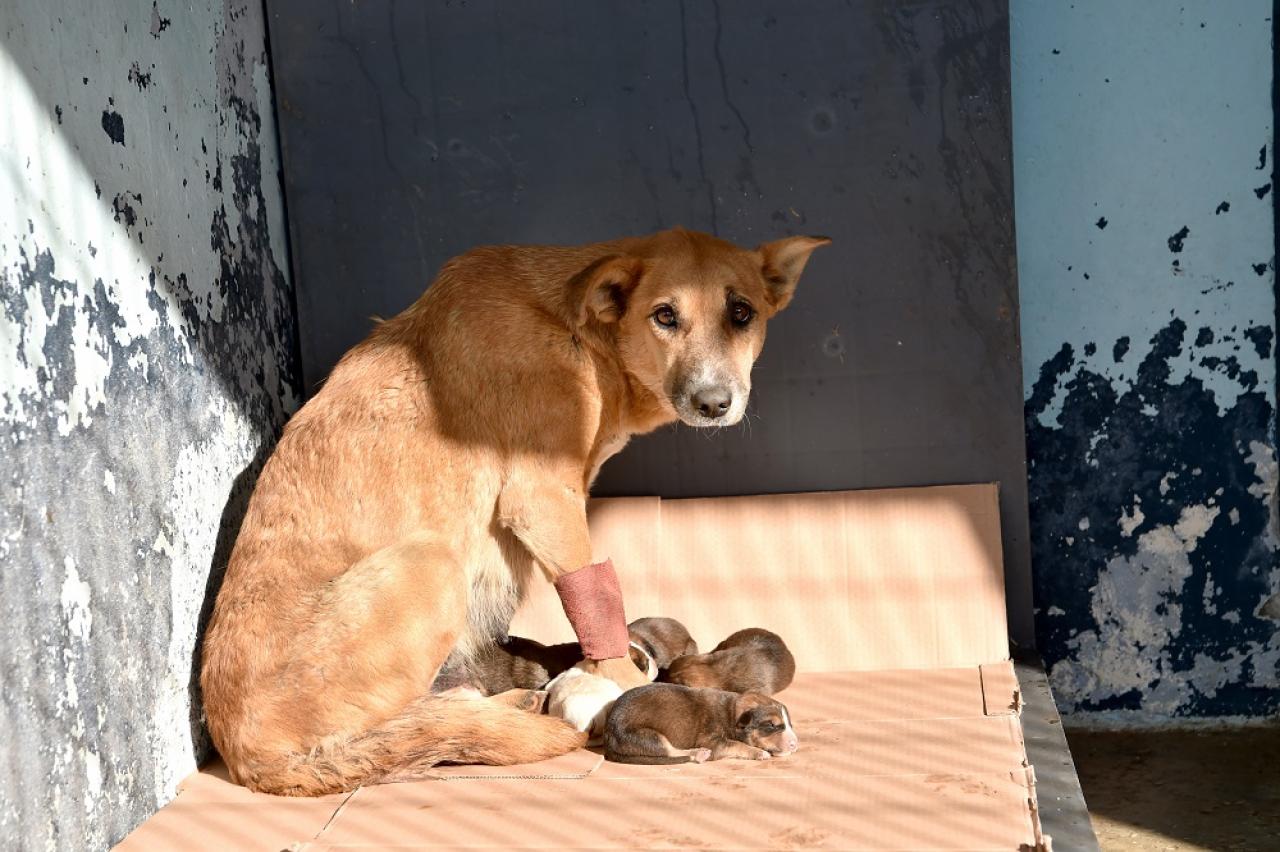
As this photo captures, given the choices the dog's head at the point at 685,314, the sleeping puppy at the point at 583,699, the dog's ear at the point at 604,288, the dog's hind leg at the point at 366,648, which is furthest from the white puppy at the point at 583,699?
the dog's ear at the point at 604,288

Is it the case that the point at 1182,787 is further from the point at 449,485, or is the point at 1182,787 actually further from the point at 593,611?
the point at 449,485

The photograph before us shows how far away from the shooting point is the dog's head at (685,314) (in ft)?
12.9

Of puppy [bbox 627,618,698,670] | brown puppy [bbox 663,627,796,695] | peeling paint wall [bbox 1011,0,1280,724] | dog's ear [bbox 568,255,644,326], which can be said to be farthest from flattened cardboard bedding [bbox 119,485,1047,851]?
dog's ear [bbox 568,255,644,326]

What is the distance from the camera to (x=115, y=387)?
3.75 m

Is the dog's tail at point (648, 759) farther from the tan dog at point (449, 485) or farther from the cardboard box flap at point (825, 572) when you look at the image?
the cardboard box flap at point (825, 572)

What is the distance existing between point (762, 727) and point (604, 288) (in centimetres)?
143

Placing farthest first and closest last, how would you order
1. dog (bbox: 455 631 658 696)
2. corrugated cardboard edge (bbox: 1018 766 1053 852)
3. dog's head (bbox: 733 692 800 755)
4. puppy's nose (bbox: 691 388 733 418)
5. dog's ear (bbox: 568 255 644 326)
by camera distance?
dog (bbox: 455 631 658 696) → dog's ear (bbox: 568 255 644 326) → puppy's nose (bbox: 691 388 733 418) → dog's head (bbox: 733 692 800 755) → corrugated cardboard edge (bbox: 1018 766 1053 852)

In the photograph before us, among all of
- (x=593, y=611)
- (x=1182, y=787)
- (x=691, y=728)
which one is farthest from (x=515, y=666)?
(x=1182, y=787)

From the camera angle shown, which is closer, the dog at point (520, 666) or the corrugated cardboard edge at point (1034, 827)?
the corrugated cardboard edge at point (1034, 827)

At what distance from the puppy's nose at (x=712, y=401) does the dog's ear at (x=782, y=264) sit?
0.56 meters

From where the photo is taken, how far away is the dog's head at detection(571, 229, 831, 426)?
12.9ft

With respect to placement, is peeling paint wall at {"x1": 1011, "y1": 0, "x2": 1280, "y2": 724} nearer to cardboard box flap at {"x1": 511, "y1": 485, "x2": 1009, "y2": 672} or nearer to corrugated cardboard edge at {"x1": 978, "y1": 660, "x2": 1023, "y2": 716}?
cardboard box flap at {"x1": 511, "y1": 485, "x2": 1009, "y2": 672}

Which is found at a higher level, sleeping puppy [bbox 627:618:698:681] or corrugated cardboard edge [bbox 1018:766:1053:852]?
sleeping puppy [bbox 627:618:698:681]

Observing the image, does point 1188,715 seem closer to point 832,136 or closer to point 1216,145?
point 1216,145
